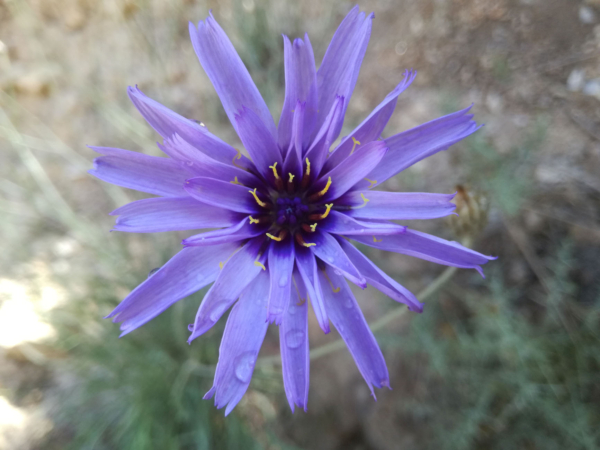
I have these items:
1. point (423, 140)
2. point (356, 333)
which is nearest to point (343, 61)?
point (423, 140)

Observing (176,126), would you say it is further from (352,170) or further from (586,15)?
(586,15)

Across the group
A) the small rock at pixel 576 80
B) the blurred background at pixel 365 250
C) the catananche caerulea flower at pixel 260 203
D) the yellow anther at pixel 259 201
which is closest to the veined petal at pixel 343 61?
the catananche caerulea flower at pixel 260 203

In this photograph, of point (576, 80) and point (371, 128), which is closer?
point (371, 128)

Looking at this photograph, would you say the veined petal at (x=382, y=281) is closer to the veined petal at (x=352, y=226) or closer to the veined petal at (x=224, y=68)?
the veined petal at (x=352, y=226)

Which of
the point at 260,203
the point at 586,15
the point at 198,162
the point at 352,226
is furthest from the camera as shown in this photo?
the point at 586,15

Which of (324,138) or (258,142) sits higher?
(258,142)
